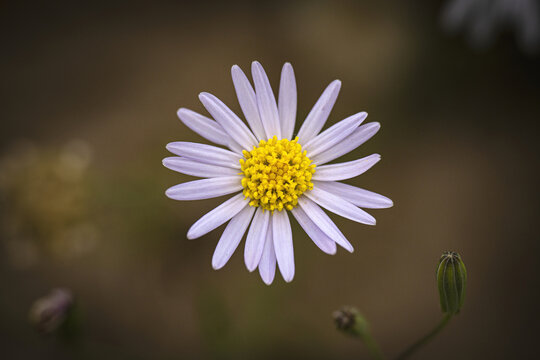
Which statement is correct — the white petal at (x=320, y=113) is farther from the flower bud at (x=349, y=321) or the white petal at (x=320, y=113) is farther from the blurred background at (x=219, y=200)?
the blurred background at (x=219, y=200)

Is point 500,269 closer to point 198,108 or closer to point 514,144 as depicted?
point 514,144

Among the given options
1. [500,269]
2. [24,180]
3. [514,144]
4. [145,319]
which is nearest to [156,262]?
[145,319]

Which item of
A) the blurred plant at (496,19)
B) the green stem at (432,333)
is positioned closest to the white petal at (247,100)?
the green stem at (432,333)

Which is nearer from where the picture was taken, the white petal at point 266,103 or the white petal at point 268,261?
the white petal at point 268,261

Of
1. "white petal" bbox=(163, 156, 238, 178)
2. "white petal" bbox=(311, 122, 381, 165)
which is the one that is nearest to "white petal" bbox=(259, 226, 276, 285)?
"white petal" bbox=(163, 156, 238, 178)

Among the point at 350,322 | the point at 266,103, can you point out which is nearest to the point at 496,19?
the point at 266,103

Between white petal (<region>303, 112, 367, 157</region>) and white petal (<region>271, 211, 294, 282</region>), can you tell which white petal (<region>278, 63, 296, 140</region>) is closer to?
white petal (<region>303, 112, 367, 157</region>)
